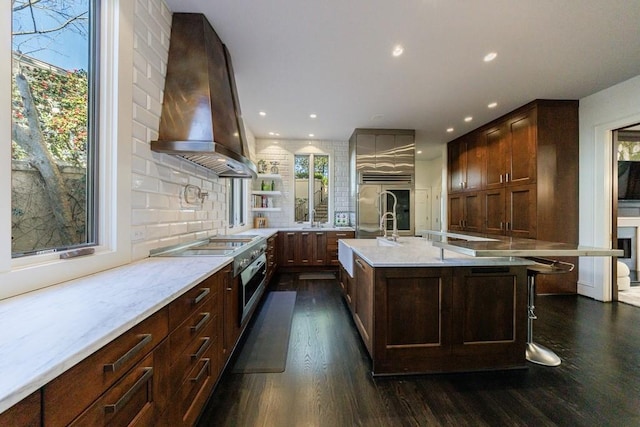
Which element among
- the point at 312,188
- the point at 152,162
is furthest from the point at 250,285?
the point at 312,188

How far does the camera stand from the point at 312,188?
221 inches

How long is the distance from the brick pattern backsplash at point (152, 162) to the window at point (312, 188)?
3.41 meters

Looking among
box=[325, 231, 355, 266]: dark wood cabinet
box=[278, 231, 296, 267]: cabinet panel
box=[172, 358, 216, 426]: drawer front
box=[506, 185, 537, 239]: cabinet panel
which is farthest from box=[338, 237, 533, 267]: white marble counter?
box=[278, 231, 296, 267]: cabinet panel

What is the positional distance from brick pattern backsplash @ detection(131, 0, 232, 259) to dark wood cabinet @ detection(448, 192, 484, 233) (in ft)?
16.0

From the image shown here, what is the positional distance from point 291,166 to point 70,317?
4.95 metres

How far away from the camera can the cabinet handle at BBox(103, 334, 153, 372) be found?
760 millimetres

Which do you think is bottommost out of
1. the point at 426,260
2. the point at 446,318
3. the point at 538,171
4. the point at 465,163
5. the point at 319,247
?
the point at 446,318

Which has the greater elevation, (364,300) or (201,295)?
(201,295)

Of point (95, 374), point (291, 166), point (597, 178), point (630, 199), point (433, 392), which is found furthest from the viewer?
point (291, 166)

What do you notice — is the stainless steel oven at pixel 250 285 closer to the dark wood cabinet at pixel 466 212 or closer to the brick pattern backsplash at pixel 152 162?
the brick pattern backsplash at pixel 152 162

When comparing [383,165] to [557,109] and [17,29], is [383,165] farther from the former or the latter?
[17,29]

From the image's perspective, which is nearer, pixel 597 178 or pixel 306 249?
pixel 597 178

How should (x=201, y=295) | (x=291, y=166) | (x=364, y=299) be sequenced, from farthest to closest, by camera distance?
1. (x=291, y=166)
2. (x=364, y=299)
3. (x=201, y=295)

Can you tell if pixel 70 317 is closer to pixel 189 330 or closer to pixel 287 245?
pixel 189 330
